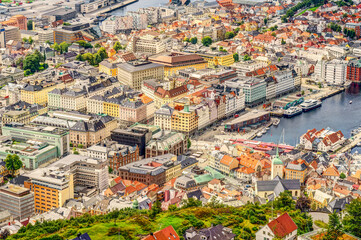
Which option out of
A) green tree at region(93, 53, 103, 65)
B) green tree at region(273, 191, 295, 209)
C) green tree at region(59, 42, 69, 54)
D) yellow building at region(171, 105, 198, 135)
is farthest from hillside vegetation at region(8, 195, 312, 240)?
green tree at region(59, 42, 69, 54)

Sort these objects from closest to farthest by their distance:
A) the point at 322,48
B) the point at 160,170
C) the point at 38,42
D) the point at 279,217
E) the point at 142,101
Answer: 1. the point at 279,217
2. the point at 160,170
3. the point at 142,101
4. the point at 322,48
5. the point at 38,42

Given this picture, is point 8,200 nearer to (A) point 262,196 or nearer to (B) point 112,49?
(A) point 262,196

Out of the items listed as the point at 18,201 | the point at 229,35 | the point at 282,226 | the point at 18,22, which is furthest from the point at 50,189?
the point at 18,22

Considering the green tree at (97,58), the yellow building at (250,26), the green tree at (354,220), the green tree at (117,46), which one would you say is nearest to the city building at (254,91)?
the green tree at (97,58)

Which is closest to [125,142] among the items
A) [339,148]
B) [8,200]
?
[8,200]

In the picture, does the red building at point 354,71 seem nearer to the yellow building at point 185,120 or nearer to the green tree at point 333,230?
the yellow building at point 185,120

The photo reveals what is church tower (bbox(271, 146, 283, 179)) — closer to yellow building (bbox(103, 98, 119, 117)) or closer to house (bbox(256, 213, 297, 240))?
house (bbox(256, 213, 297, 240))

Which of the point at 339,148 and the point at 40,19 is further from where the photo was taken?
the point at 40,19
